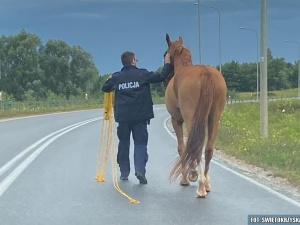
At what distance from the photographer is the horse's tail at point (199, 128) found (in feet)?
28.3

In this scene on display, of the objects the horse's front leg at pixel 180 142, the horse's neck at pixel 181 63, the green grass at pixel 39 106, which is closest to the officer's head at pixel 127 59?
the horse's neck at pixel 181 63

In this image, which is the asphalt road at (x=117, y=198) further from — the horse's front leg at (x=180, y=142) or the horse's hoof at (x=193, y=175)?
the horse's hoof at (x=193, y=175)

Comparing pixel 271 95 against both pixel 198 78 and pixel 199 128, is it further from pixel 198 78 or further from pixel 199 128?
pixel 199 128

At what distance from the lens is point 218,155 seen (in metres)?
15.5

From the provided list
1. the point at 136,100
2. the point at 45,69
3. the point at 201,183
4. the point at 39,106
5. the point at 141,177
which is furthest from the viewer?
the point at 45,69

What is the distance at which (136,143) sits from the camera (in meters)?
10.1

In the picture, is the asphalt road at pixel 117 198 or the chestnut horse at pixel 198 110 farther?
the chestnut horse at pixel 198 110

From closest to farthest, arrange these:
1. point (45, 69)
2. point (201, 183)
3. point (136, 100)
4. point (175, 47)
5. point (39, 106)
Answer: point (201, 183) < point (175, 47) < point (136, 100) < point (39, 106) < point (45, 69)

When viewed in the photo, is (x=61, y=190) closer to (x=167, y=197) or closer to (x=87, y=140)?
(x=167, y=197)

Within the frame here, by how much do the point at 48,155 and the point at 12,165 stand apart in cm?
199

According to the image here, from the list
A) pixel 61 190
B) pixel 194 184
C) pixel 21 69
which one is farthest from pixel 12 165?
pixel 21 69

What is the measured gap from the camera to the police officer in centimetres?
992

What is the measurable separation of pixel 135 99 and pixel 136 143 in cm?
75

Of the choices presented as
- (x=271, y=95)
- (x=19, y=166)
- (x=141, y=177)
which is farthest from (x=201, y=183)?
(x=271, y=95)
